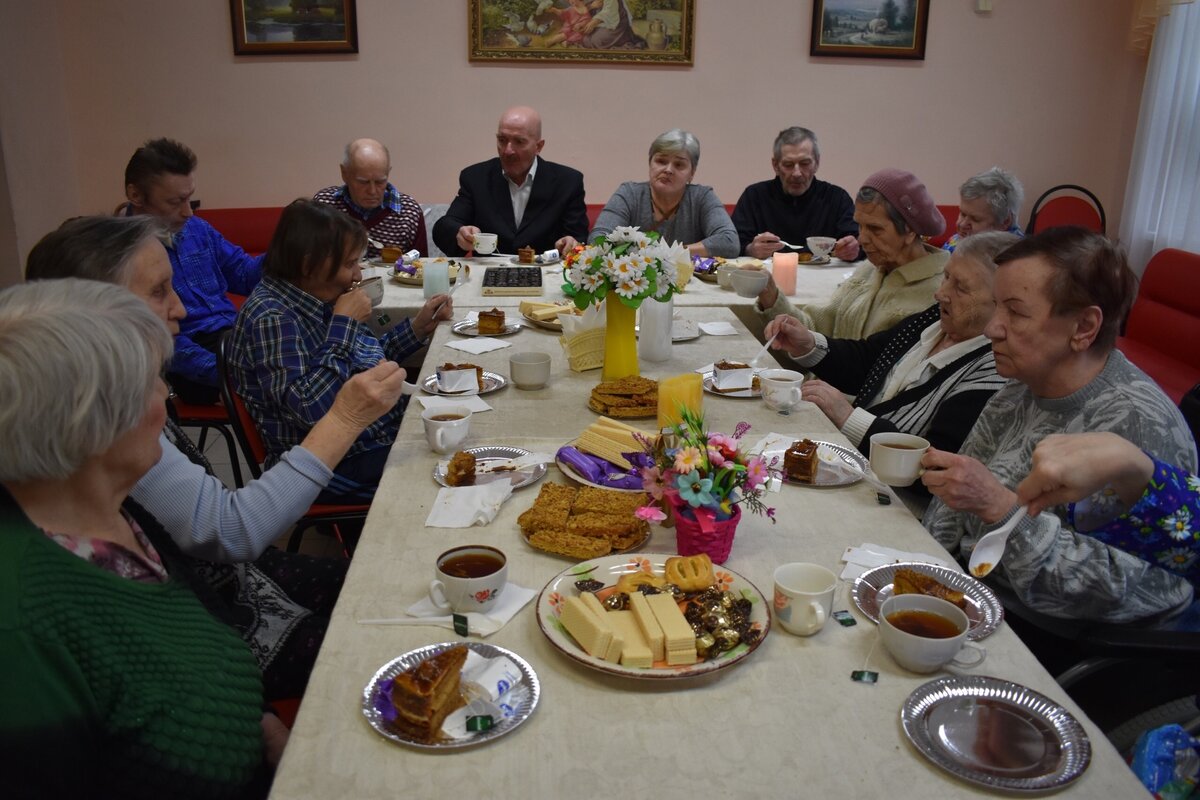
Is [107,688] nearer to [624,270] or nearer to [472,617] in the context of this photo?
[472,617]

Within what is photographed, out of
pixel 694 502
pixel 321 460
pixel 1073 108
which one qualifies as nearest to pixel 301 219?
pixel 321 460

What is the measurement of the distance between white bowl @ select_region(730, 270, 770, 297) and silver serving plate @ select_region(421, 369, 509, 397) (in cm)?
130

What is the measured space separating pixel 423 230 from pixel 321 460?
3.38 metres

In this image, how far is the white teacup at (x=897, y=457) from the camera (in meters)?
1.64

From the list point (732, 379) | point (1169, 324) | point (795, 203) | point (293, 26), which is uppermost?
point (293, 26)

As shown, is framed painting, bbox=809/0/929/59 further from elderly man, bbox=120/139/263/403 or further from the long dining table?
the long dining table

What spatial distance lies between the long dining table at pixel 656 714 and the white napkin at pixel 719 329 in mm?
1470

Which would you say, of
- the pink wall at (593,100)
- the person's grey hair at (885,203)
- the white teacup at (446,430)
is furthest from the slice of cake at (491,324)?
the pink wall at (593,100)

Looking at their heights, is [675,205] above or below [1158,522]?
above

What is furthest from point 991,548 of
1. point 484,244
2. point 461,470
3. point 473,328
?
point 484,244

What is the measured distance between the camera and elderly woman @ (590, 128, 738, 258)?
177 inches

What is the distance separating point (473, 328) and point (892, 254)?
1371 mm

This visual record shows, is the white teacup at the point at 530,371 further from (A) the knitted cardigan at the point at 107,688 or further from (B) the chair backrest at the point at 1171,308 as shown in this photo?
(B) the chair backrest at the point at 1171,308

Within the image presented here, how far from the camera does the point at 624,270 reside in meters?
2.24
